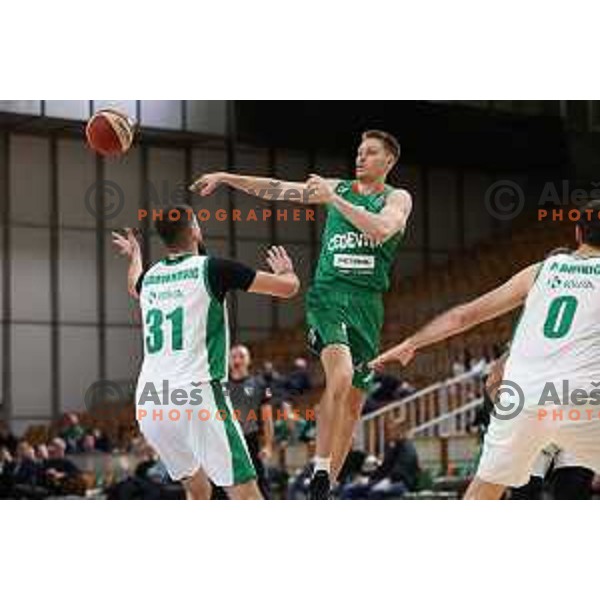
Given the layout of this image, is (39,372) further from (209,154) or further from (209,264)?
(209,264)

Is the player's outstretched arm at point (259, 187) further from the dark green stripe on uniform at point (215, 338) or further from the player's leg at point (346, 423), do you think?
the player's leg at point (346, 423)

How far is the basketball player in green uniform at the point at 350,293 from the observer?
1140 centimetres

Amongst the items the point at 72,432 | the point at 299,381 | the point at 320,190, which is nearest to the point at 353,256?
the point at 320,190

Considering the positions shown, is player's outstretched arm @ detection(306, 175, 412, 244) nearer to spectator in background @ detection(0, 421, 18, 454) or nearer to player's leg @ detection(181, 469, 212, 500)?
player's leg @ detection(181, 469, 212, 500)

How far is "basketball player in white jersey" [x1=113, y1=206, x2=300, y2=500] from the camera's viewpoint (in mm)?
10523

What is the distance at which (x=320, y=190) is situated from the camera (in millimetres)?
12266

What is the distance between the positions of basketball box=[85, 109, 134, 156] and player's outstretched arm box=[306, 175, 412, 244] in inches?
67.0

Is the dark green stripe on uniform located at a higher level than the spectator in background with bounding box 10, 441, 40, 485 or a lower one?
higher

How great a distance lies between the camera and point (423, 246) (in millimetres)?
19219

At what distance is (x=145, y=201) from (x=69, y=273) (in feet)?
9.69

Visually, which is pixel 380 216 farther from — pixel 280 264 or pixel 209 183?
pixel 209 183

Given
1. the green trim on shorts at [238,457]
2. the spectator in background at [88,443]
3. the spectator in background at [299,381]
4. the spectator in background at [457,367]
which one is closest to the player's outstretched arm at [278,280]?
the green trim on shorts at [238,457]

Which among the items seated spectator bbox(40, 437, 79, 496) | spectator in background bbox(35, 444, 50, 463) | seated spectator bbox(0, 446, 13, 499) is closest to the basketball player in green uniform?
seated spectator bbox(0, 446, 13, 499)
